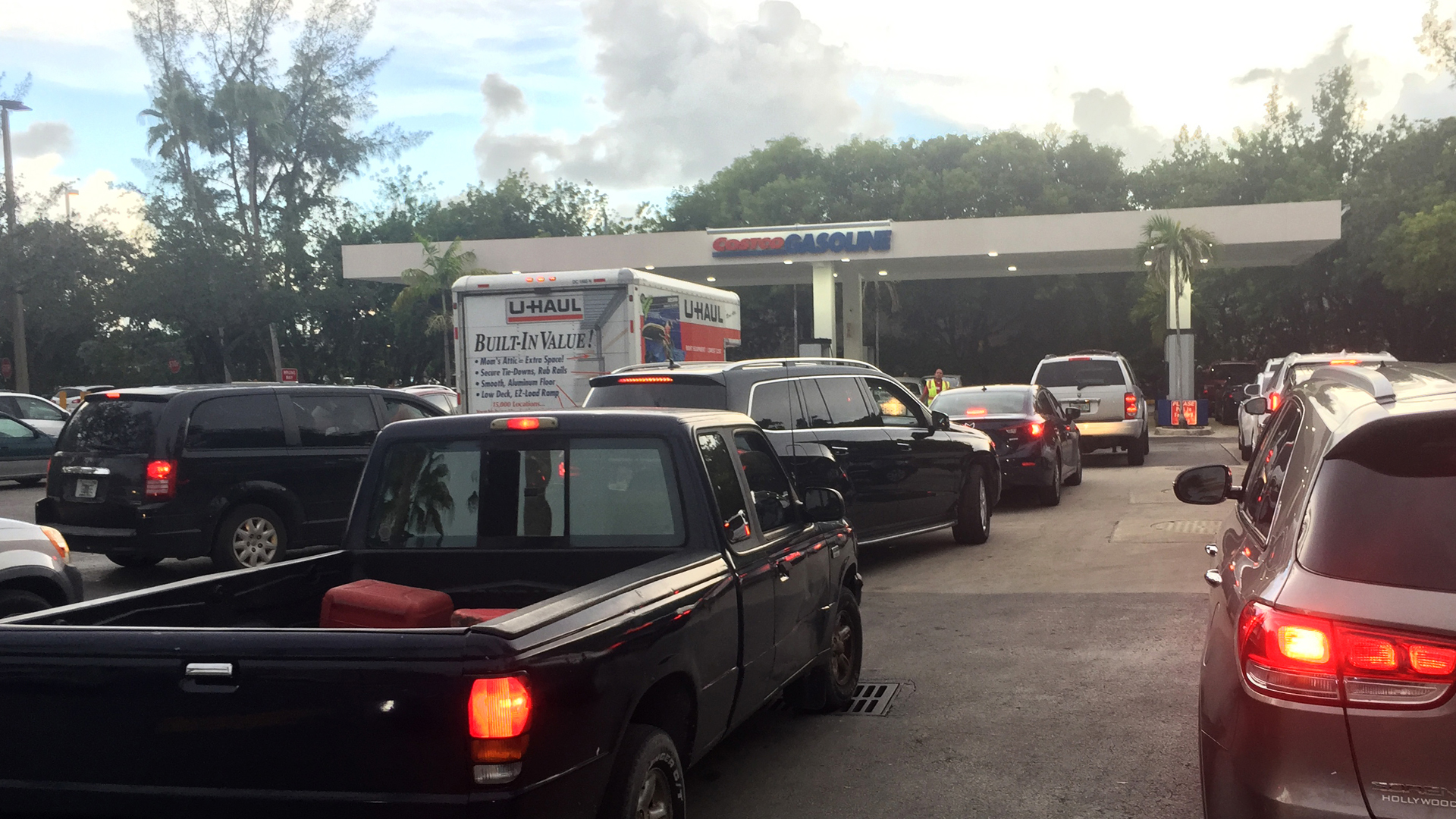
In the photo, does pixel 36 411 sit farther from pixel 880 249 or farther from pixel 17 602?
pixel 880 249

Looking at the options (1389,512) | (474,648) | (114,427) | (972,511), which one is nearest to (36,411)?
(114,427)

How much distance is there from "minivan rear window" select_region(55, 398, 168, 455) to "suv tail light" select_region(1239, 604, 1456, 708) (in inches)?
405

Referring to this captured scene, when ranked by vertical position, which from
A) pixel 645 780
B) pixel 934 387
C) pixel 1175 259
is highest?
pixel 1175 259

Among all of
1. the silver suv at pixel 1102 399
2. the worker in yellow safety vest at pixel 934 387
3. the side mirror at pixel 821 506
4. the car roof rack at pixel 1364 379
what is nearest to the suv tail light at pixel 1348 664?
the car roof rack at pixel 1364 379

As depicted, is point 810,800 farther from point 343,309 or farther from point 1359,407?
point 343,309

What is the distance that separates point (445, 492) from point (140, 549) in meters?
7.07

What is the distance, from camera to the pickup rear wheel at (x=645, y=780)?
3.72 meters

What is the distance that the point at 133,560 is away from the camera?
492 inches

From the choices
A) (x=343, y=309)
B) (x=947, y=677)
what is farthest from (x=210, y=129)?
(x=947, y=677)

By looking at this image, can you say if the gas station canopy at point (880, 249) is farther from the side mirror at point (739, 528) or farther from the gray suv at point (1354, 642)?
the gray suv at point (1354, 642)

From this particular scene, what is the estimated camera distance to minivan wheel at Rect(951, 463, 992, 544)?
1240 centimetres

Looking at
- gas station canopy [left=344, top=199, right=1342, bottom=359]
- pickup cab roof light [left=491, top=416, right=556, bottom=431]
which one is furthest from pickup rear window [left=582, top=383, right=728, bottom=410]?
gas station canopy [left=344, top=199, right=1342, bottom=359]

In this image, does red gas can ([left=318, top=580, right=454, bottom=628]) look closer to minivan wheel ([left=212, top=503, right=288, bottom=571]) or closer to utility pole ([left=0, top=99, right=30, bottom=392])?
minivan wheel ([left=212, top=503, right=288, bottom=571])

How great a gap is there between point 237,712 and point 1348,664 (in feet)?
8.83
